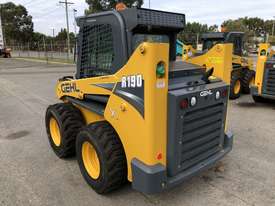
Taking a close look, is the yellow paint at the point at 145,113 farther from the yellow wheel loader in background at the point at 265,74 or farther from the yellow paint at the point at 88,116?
the yellow wheel loader in background at the point at 265,74

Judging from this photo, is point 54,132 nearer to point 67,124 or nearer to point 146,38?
point 67,124

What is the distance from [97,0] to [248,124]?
26.9m

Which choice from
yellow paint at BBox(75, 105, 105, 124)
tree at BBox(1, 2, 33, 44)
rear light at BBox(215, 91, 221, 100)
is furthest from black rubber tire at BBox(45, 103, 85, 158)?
tree at BBox(1, 2, 33, 44)

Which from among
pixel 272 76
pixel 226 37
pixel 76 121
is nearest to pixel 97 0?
pixel 226 37

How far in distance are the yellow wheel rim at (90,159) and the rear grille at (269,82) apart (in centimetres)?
588

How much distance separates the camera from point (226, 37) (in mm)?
9008

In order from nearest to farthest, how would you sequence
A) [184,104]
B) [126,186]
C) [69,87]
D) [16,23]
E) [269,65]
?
[184,104] < [126,186] < [69,87] < [269,65] < [16,23]

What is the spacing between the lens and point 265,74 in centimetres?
734

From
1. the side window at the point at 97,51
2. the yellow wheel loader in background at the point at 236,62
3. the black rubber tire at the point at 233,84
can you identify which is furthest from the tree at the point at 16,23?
the side window at the point at 97,51

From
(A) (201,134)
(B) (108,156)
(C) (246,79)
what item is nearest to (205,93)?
(A) (201,134)

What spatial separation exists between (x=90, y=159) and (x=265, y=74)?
5.92 m

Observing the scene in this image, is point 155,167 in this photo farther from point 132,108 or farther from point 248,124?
point 248,124

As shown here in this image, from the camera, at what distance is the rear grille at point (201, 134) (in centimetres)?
286

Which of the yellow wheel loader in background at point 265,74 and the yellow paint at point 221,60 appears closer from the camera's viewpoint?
the yellow paint at point 221,60
